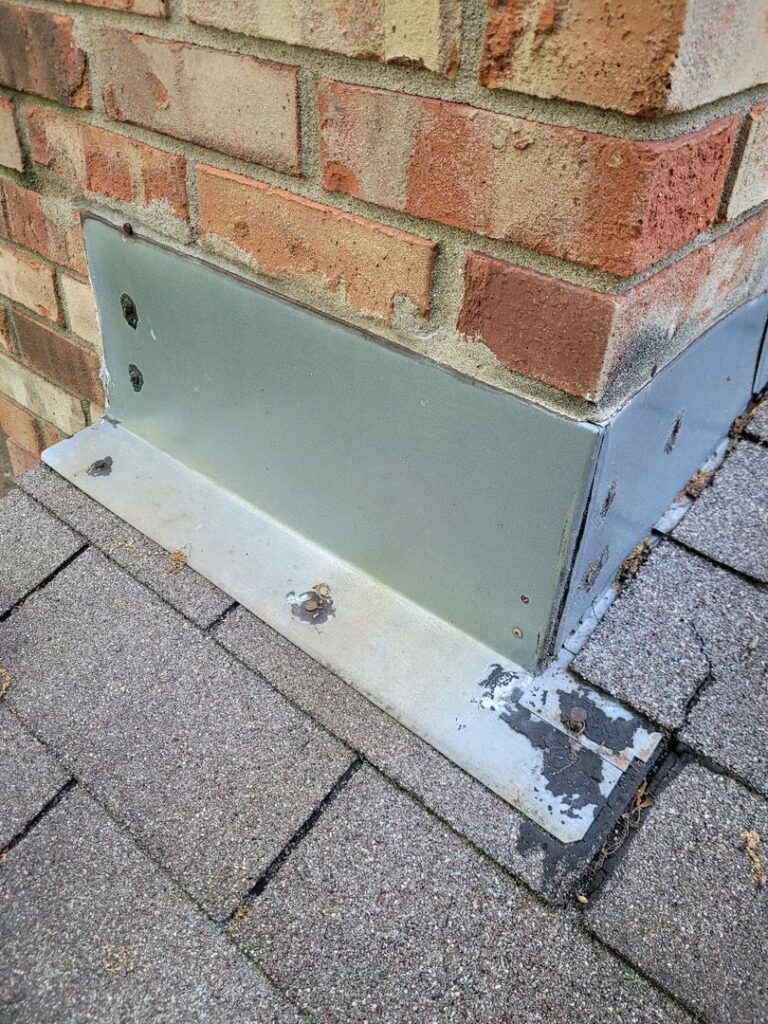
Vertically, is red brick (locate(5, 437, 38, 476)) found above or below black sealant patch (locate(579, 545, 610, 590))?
below

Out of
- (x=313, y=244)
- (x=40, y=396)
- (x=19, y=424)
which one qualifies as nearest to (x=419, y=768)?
(x=313, y=244)

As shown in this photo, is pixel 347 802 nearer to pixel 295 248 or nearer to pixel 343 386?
pixel 343 386

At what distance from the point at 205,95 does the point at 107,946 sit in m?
1.05

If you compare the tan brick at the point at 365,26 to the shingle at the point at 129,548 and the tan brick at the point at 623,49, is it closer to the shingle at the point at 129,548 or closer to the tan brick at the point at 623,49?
the tan brick at the point at 623,49

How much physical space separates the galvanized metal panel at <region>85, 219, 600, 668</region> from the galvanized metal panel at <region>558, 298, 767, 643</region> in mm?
51

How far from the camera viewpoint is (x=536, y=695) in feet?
3.47

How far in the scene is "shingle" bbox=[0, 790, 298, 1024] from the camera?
2.66ft

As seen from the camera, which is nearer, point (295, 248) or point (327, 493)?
point (295, 248)

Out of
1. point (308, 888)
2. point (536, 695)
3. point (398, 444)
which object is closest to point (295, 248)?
point (398, 444)

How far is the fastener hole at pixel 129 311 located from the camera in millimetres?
1391

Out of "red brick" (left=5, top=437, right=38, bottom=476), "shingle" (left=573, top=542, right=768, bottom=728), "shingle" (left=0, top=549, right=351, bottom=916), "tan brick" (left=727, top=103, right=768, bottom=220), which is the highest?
"tan brick" (left=727, top=103, right=768, bottom=220)

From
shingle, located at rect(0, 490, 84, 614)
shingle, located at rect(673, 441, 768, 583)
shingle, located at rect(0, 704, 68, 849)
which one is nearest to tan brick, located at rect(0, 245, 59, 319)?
shingle, located at rect(0, 490, 84, 614)

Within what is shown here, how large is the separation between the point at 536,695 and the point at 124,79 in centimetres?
107

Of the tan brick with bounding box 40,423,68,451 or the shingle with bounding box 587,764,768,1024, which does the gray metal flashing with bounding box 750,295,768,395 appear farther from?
the tan brick with bounding box 40,423,68,451
